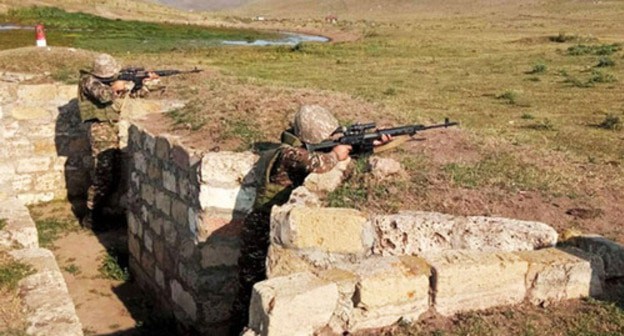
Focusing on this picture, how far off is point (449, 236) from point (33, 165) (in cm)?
936

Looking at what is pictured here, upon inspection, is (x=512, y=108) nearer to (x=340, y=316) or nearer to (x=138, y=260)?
(x=138, y=260)

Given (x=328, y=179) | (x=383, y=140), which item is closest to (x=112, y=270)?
(x=328, y=179)

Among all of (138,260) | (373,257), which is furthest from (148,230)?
(373,257)

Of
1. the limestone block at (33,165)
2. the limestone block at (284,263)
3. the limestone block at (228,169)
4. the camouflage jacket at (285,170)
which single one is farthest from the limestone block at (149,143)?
the limestone block at (33,165)

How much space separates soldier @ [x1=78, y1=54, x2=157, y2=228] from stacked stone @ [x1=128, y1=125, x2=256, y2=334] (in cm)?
197

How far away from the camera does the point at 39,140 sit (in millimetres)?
12266

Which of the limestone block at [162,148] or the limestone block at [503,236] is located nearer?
the limestone block at [503,236]

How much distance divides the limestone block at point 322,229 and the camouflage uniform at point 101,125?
635 cm

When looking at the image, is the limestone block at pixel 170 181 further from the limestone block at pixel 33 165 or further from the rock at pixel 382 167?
the limestone block at pixel 33 165

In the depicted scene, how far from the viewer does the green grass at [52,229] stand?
10.7 m

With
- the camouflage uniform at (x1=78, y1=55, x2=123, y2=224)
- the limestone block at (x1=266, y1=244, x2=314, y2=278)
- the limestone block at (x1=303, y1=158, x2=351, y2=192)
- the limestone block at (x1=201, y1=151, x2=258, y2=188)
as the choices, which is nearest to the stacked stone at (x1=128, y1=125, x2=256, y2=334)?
the limestone block at (x1=201, y1=151, x2=258, y2=188)

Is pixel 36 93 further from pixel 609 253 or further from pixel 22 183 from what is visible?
pixel 609 253

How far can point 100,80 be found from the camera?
11055 mm

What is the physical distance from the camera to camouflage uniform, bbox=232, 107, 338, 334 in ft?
21.4
